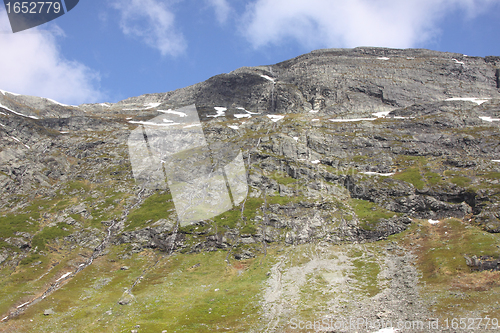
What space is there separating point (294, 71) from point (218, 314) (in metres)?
168

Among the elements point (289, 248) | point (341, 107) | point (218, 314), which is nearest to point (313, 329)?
point (218, 314)

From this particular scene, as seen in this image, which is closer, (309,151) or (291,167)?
(291,167)

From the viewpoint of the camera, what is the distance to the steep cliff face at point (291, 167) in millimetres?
68562

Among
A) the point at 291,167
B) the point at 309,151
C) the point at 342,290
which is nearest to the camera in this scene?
the point at 342,290

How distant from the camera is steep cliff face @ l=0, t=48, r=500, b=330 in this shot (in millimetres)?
68562

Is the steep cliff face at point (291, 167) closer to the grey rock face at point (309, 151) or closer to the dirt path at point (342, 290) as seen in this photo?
the grey rock face at point (309, 151)

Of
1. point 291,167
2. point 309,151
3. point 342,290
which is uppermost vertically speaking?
point 309,151

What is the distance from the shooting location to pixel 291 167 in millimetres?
95250

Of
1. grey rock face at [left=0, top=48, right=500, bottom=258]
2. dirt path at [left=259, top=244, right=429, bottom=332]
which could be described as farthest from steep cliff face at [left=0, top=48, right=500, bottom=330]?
dirt path at [left=259, top=244, right=429, bottom=332]

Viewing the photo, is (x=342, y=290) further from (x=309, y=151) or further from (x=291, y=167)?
(x=309, y=151)

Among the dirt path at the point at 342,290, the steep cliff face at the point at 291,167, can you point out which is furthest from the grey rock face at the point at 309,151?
the dirt path at the point at 342,290

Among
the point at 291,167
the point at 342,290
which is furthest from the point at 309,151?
the point at 342,290

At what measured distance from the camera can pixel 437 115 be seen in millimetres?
122250

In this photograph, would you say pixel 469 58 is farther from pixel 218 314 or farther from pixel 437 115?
pixel 218 314
